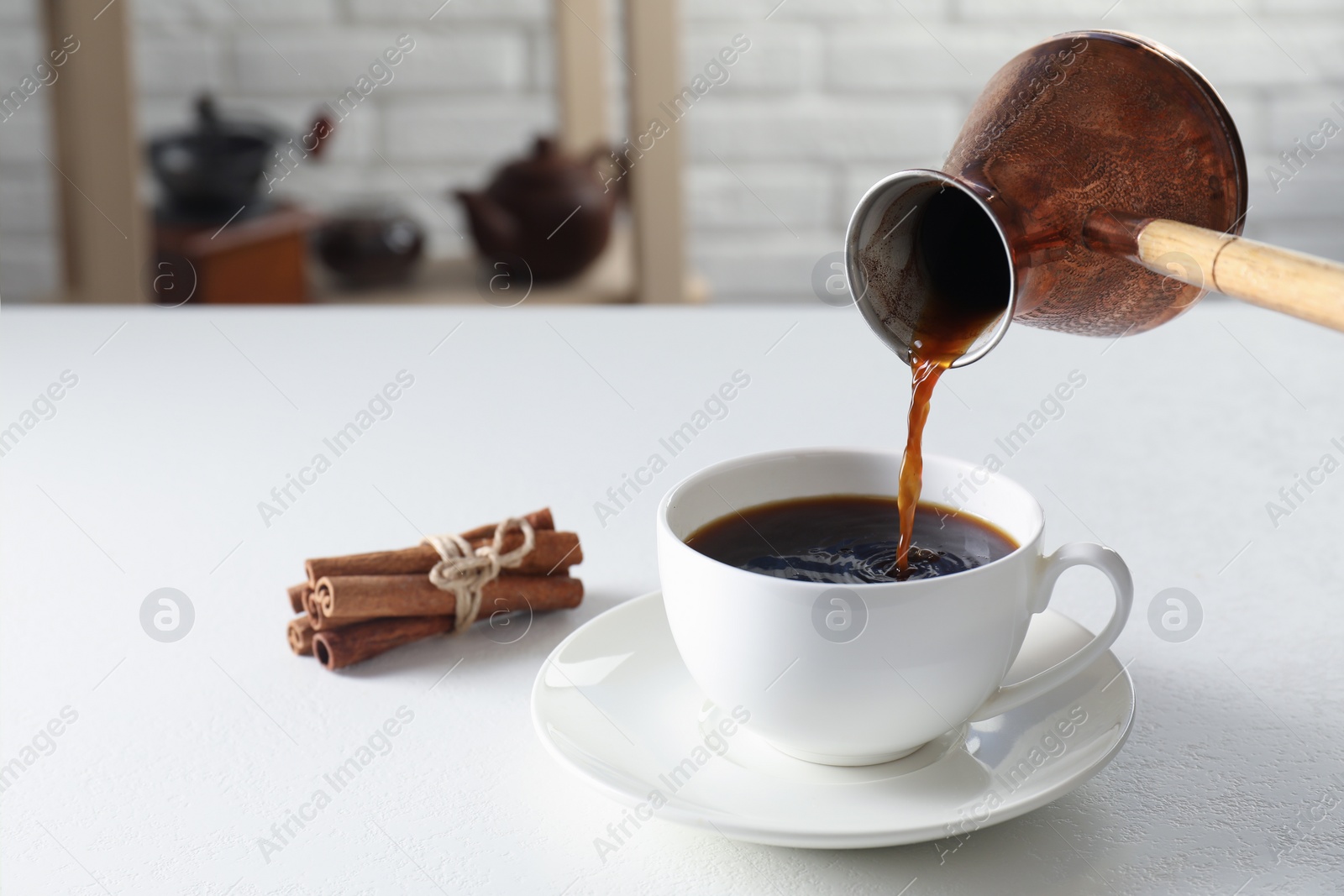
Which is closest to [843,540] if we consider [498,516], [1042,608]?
[1042,608]

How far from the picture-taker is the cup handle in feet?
2.04

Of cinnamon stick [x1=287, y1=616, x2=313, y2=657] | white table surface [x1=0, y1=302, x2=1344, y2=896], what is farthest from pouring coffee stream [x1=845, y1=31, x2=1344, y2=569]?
cinnamon stick [x1=287, y1=616, x2=313, y2=657]

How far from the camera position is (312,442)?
1.08 metres

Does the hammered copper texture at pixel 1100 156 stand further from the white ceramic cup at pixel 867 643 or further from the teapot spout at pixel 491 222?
the teapot spout at pixel 491 222

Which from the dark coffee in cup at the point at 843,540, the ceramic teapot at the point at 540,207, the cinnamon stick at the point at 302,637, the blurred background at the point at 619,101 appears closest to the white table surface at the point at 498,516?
the cinnamon stick at the point at 302,637

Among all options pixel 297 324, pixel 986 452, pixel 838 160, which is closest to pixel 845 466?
pixel 986 452

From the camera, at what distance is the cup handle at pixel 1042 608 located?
0.62 meters

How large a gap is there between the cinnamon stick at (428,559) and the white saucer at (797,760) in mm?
98

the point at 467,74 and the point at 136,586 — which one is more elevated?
the point at 136,586

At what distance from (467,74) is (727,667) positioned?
7.04 feet

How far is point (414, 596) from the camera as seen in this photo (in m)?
0.75

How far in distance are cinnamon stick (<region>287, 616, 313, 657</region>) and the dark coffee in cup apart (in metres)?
0.23

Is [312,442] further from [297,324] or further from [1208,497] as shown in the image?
[1208,497]

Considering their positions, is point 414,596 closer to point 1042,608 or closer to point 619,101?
point 1042,608
